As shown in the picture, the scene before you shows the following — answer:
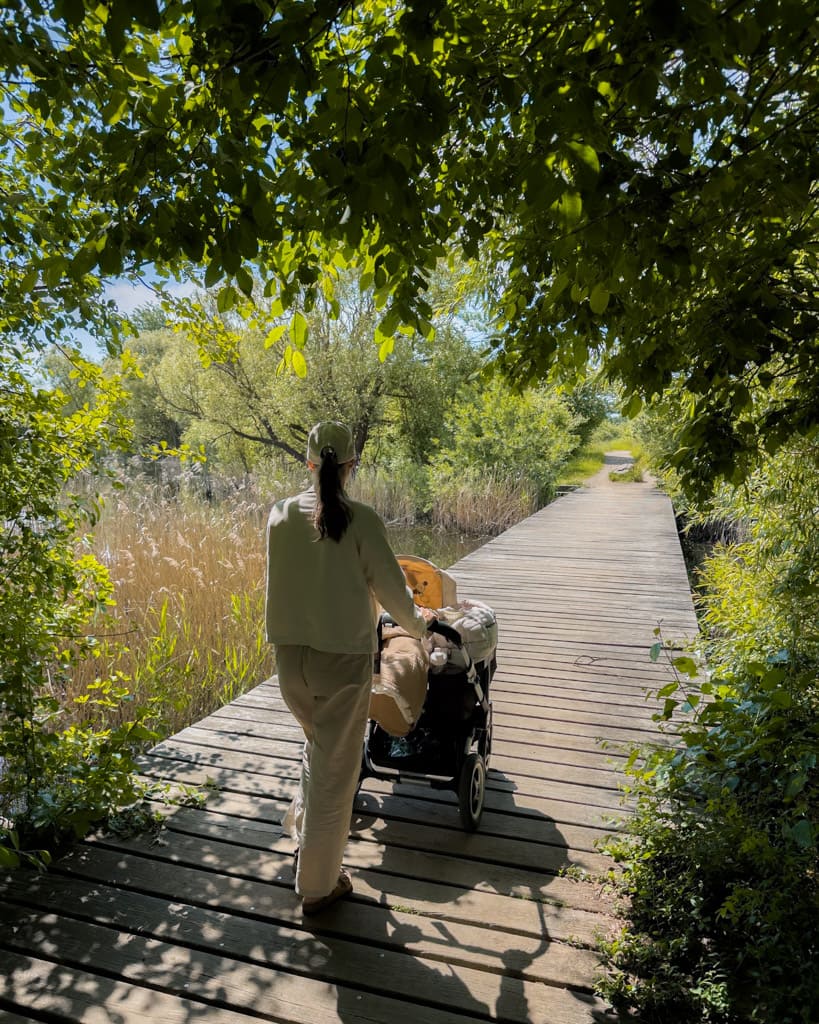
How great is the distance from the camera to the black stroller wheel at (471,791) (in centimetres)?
285

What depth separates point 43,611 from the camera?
9.30ft

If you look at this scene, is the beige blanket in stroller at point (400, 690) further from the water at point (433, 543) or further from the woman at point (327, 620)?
the water at point (433, 543)

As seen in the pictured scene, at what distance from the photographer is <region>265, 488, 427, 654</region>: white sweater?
2.32 meters

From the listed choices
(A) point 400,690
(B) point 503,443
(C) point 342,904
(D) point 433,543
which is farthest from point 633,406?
(B) point 503,443

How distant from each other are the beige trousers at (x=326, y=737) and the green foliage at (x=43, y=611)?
85cm

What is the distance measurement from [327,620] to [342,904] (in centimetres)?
108

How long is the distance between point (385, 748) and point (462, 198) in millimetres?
2138

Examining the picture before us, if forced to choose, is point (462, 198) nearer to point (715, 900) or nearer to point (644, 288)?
point (644, 288)

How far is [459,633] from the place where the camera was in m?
2.86

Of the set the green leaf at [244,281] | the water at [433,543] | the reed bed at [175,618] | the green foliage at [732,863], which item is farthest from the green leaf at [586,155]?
the water at [433,543]

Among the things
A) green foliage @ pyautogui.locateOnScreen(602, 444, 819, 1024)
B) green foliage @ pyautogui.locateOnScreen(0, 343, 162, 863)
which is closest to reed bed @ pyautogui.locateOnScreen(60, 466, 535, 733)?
green foliage @ pyautogui.locateOnScreen(0, 343, 162, 863)

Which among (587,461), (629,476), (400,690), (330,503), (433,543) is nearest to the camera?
(330,503)

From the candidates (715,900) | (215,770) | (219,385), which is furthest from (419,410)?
(715,900)

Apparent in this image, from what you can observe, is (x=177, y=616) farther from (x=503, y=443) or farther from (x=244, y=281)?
(x=503, y=443)
